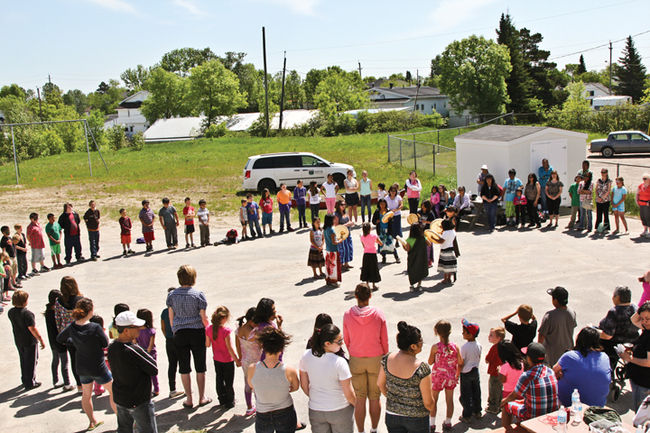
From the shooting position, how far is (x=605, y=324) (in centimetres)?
685

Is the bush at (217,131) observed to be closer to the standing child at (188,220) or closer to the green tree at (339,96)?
the green tree at (339,96)

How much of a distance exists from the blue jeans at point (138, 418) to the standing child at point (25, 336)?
2604 millimetres

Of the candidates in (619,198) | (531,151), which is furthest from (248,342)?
(531,151)

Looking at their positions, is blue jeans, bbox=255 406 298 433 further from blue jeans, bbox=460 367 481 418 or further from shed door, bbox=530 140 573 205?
shed door, bbox=530 140 573 205

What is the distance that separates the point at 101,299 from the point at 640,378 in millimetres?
10418

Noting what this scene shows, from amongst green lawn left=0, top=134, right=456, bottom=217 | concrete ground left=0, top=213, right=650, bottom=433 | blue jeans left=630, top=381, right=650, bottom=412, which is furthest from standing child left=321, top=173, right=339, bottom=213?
blue jeans left=630, top=381, right=650, bottom=412

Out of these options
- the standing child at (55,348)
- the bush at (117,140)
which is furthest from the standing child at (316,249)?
the bush at (117,140)

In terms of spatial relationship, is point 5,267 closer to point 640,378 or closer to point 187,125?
point 640,378

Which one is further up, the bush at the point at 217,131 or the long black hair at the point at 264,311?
the bush at the point at 217,131

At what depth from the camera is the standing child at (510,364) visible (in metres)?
6.12

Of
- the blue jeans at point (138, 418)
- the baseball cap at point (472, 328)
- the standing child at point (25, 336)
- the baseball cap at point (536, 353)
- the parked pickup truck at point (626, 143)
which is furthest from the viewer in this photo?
the parked pickup truck at point (626, 143)

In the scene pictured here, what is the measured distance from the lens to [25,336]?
25.9ft

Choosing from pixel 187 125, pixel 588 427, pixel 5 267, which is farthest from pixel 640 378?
pixel 187 125

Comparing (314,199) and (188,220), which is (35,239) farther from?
(314,199)
